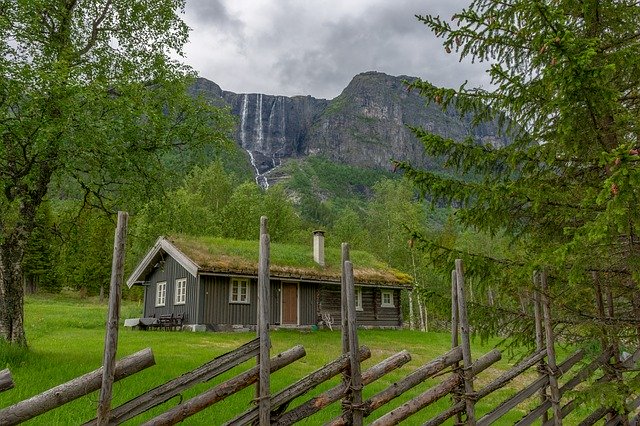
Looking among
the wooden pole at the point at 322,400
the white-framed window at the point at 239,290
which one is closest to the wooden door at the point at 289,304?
the white-framed window at the point at 239,290

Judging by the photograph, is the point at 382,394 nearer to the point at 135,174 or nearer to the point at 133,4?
the point at 135,174

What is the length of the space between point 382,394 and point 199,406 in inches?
89.4

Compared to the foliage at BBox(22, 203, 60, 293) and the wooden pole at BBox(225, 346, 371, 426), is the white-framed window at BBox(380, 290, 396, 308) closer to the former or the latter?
the wooden pole at BBox(225, 346, 371, 426)

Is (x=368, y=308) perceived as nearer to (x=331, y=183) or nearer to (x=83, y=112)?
(x=83, y=112)

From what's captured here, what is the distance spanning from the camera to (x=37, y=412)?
13.6ft

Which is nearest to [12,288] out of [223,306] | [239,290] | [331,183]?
[223,306]

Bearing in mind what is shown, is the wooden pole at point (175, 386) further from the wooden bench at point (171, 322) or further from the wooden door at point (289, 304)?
the wooden door at point (289, 304)

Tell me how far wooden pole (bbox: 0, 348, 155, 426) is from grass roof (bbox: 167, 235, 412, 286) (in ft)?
61.4

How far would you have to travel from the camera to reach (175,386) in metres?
4.67

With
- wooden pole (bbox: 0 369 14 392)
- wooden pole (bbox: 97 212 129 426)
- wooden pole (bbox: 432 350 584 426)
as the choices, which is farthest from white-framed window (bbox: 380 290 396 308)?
wooden pole (bbox: 0 369 14 392)

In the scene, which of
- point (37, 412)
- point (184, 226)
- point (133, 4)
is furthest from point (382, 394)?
point (184, 226)

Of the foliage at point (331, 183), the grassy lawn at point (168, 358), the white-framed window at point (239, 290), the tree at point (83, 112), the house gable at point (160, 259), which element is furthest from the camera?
the foliage at point (331, 183)

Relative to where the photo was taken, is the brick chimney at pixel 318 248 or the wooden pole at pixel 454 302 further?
the brick chimney at pixel 318 248

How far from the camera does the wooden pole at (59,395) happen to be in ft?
13.3
